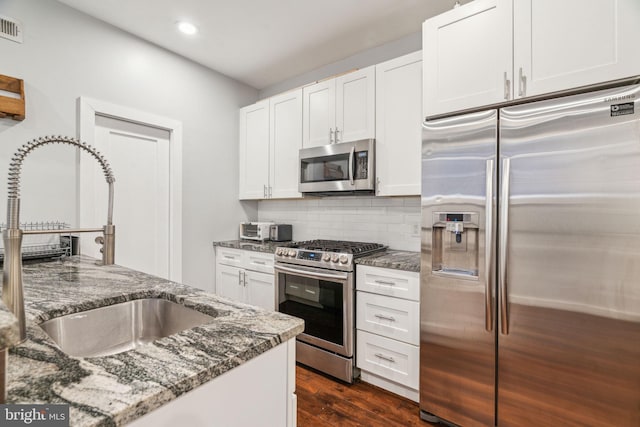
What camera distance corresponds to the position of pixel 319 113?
2.90 m

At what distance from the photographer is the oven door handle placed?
91.5 inches

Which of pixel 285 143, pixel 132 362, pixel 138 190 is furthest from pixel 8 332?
pixel 285 143

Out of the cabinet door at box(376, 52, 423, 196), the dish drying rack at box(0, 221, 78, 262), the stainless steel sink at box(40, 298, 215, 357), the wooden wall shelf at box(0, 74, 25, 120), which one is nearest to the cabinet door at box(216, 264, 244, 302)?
the dish drying rack at box(0, 221, 78, 262)

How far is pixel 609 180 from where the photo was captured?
1.39 metres

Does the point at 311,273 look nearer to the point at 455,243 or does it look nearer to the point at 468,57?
the point at 455,243

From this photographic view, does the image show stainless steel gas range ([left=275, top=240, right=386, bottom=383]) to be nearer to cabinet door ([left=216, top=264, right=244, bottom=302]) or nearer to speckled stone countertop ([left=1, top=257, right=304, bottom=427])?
cabinet door ([left=216, top=264, right=244, bottom=302])

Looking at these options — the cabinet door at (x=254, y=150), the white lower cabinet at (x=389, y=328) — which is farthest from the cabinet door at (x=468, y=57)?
the cabinet door at (x=254, y=150)

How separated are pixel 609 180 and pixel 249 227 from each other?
2935 millimetres

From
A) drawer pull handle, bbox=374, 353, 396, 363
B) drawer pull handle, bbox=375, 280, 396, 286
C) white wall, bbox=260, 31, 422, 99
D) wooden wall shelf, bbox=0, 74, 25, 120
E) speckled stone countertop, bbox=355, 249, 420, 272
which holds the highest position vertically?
white wall, bbox=260, 31, 422, 99

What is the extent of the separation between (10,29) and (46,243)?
141 cm

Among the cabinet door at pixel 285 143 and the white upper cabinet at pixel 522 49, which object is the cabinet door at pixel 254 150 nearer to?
the cabinet door at pixel 285 143

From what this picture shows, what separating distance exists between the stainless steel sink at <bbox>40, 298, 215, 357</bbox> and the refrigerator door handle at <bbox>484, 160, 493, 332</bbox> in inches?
54.9

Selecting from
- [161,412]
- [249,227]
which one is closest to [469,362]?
[161,412]

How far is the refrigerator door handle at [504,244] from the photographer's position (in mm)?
1613
